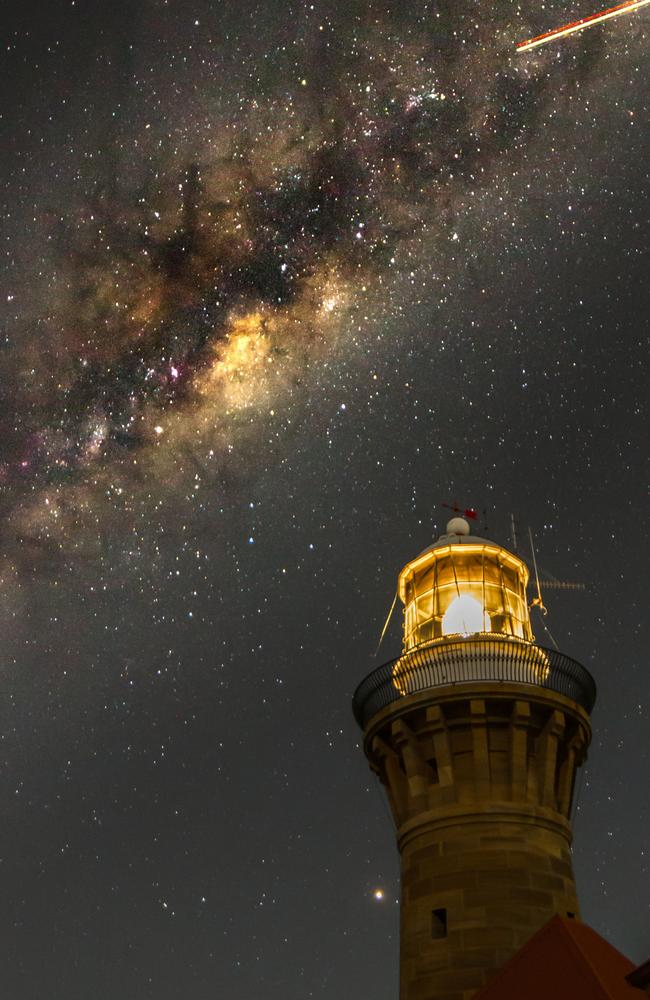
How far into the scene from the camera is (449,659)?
20.8 m

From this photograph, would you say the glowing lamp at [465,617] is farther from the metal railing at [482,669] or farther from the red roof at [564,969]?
the red roof at [564,969]

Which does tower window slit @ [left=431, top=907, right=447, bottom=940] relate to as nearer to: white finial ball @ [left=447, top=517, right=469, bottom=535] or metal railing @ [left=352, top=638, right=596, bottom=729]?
metal railing @ [left=352, top=638, right=596, bottom=729]

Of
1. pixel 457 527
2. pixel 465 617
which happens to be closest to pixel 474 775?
pixel 465 617

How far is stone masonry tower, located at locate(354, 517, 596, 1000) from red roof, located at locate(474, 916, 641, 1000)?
145cm

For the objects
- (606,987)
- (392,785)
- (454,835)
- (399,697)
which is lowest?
(606,987)

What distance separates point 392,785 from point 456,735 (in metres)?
1.67

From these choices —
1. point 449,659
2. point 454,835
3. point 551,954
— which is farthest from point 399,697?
point 551,954

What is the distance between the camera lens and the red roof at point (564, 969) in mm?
15703

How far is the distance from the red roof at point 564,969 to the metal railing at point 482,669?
469cm

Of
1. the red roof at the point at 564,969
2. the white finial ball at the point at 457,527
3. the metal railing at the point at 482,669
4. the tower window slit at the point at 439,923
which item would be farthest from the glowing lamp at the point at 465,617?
the red roof at the point at 564,969

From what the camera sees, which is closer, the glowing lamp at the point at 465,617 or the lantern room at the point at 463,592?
the glowing lamp at the point at 465,617

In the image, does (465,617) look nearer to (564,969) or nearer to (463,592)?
(463,592)

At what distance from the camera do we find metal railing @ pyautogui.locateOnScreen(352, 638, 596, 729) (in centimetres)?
2069

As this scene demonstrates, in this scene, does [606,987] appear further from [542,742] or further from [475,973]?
[542,742]
